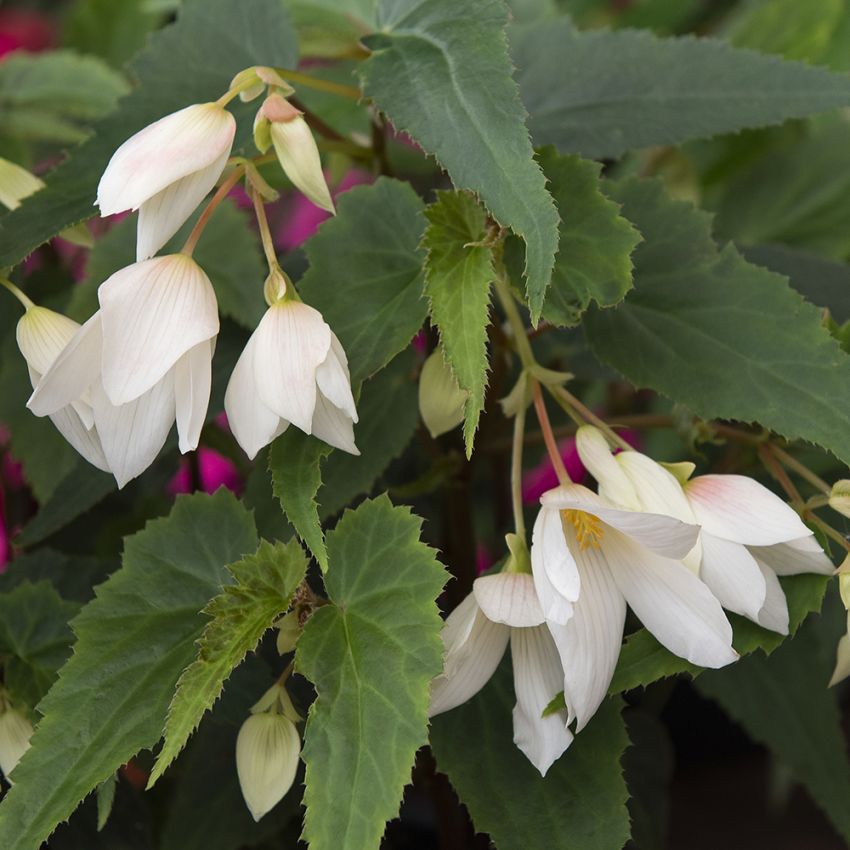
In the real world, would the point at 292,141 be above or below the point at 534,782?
above

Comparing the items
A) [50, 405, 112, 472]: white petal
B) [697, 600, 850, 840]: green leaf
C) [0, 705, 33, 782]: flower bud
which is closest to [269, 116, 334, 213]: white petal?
[50, 405, 112, 472]: white petal

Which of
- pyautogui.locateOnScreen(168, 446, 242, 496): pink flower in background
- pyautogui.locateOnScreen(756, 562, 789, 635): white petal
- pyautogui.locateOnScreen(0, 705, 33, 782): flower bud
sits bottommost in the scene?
pyautogui.locateOnScreen(168, 446, 242, 496): pink flower in background

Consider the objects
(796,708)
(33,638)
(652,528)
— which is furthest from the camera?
(796,708)

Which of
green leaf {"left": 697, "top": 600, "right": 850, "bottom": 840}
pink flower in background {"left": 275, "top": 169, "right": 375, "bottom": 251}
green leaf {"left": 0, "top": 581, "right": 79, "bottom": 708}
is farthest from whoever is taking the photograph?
pink flower in background {"left": 275, "top": 169, "right": 375, "bottom": 251}

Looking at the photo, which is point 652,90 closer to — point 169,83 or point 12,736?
point 169,83

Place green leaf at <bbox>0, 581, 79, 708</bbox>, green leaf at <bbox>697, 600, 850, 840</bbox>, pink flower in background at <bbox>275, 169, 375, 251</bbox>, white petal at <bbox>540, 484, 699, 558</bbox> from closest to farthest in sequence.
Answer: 1. white petal at <bbox>540, 484, 699, 558</bbox>
2. green leaf at <bbox>0, 581, 79, 708</bbox>
3. green leaf at <bbox>697, 600, 850, 840</bbox>
4. pink flower in background at <bbox>275, 169, 375, 251</bbox>

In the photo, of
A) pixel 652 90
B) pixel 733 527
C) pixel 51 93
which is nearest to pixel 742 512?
pixel 733 527

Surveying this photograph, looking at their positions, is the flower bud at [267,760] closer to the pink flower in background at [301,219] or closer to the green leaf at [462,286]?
the green leaf at [462,286]

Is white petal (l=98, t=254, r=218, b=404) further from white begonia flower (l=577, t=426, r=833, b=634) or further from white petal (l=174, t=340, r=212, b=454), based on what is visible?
white begonia flower (l=577, t=426, r=833, b=634)
